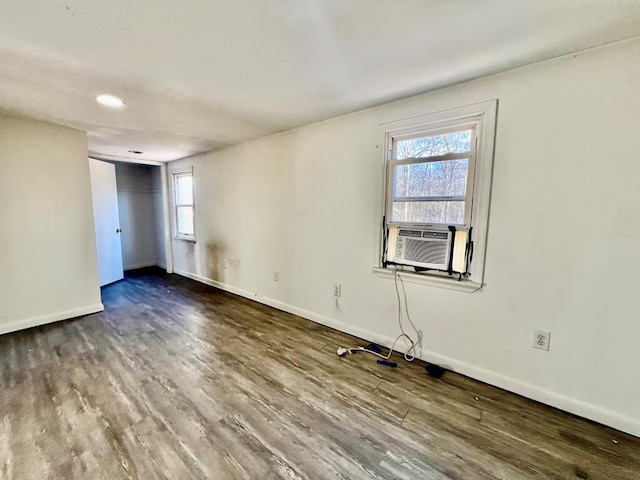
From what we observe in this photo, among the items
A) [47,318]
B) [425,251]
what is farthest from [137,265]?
[425,251]

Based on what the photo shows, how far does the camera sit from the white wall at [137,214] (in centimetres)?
545

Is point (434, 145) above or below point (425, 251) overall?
above

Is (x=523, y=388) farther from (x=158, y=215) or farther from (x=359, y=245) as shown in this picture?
(x=158, y=215)

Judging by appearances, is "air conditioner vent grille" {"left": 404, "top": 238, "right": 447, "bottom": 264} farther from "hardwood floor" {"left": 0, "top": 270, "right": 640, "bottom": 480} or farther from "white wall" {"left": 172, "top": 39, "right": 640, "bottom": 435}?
"hardwood floor" {"left": 0, "top": 270, "right": 640, "bottom": 480}

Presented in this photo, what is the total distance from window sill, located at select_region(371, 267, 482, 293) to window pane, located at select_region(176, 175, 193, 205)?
3.72m

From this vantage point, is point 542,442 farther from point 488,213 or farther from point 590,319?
point 488,213

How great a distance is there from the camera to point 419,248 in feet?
7.45

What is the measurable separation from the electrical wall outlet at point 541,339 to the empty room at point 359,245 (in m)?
0.01

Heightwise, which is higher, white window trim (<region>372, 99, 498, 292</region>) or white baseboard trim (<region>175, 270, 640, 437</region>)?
white window trim (<region>372, 99, 498, 292</region>)

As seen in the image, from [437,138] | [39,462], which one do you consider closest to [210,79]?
[437,138]

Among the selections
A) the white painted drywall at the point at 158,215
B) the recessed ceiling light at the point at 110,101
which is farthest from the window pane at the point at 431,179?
the white painted drywall at the point at 158,215

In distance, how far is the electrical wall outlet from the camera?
5.94 ft

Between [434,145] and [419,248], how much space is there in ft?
2.70

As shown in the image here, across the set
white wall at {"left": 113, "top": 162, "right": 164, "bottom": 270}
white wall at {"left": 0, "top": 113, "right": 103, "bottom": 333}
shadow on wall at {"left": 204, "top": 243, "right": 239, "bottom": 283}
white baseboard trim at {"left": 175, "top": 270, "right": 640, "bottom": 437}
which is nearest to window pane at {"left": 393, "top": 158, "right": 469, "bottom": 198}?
white baseboard trim at {"left": 175, "top": 270, "right": 640, "bottom": 437}
